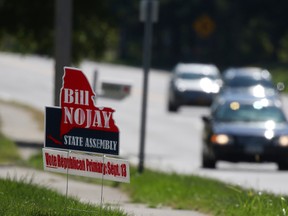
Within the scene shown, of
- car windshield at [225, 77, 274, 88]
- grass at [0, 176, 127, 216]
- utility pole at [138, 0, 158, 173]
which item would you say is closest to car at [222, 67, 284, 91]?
car windshield at [225, 77, 274, 88]

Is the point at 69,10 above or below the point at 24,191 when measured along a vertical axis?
above

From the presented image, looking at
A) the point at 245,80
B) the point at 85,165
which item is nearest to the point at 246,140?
the point at 85,165

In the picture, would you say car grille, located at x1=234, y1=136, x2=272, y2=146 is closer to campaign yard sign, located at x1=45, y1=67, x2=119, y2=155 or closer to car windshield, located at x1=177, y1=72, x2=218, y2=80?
campaign yard sign, located at x1=45, y1=67, x2=119, y2=155

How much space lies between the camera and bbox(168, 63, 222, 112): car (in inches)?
1875

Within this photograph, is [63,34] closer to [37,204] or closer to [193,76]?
[37,204]

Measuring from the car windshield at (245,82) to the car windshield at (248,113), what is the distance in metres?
20.0

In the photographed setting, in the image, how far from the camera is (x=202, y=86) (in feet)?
158

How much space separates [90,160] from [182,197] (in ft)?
19.2

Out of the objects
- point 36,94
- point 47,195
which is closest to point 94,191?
point 47,195

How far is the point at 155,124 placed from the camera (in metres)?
43.8

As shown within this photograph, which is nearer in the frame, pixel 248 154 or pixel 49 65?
pixel 248 154

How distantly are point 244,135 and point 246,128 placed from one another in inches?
14.7

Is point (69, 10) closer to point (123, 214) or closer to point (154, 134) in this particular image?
point (123, 214)

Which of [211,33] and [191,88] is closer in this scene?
[191,88]
